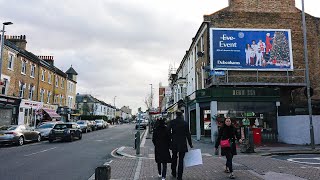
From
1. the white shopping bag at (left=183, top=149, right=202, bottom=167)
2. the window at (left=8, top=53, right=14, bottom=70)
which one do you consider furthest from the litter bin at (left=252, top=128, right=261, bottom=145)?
the window at (left=8, top=53, right=14, bottom=70)

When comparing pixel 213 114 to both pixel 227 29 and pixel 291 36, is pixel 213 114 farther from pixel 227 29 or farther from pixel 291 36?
pixel 291 36

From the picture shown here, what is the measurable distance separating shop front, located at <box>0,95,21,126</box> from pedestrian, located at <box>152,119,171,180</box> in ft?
82.6

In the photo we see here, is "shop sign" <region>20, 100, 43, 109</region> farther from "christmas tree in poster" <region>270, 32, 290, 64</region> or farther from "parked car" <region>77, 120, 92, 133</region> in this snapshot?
"christmas tree in poster" <region>270, 32, 290, 64</region>

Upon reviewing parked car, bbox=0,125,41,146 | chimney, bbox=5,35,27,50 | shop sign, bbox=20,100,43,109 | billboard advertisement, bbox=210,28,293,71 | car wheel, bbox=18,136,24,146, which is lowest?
car wheel, bbox=18,136,24,146

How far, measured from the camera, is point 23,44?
3625 centimetres

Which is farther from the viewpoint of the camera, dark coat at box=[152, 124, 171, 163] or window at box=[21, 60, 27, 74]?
window at box=[21, 60, 27, 74]

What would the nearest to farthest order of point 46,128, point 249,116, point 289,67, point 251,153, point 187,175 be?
point 187,175 < point 251,153 < point 249,116 < point 289,67 < point 46,128

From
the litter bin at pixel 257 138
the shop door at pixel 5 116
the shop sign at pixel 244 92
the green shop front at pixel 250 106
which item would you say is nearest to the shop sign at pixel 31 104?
the shop door at pixel 5 116

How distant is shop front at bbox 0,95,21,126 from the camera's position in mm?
29297

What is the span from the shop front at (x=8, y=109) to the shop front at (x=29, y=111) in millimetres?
764

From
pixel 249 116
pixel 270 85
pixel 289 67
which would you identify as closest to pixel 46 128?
pixel 249 116

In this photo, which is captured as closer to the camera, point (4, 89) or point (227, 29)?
point (227, 29)

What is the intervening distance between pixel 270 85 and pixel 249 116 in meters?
3.03

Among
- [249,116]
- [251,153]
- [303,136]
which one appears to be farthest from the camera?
[249,116]
